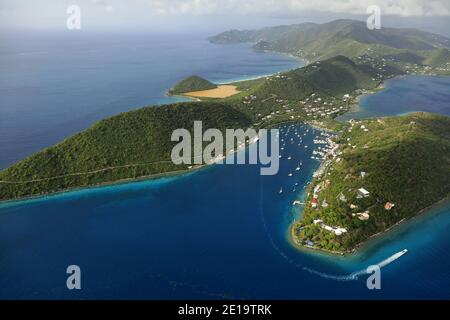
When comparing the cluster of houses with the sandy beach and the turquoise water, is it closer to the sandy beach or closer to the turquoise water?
the turquoise water

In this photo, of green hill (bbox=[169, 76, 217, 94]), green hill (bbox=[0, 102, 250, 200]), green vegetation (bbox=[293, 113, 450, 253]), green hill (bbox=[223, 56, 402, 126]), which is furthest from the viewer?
green hill (bbox=[169, 76, 217, 94])

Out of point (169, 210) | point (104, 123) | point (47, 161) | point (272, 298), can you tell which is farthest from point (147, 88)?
point (272, 298)

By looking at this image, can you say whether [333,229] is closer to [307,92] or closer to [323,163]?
[323,163]

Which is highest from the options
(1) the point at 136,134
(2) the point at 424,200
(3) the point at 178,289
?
(1) the point at 136,134

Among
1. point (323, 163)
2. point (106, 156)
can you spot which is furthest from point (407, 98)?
point (106, 156)

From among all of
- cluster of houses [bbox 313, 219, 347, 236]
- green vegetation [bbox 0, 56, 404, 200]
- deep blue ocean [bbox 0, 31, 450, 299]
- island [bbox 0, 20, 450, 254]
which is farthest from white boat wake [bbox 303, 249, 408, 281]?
green vegetation [bbox 0, 56, 404, 200]

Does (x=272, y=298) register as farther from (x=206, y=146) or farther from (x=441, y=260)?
(x=206, y=146)
